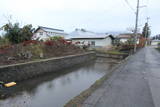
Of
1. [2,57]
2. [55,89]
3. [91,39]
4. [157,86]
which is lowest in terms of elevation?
[55,89]

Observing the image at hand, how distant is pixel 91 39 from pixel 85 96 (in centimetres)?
2337

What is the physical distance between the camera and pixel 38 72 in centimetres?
776

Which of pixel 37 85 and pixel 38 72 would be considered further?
pixel 38 72

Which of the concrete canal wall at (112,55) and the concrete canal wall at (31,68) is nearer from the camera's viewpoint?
the concrete canal wall at (31,68)

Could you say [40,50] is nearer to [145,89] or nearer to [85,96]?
[85,96]

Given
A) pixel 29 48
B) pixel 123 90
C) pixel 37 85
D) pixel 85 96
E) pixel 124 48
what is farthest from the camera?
pixel 124 48

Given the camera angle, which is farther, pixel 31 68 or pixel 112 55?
pixel 112 55

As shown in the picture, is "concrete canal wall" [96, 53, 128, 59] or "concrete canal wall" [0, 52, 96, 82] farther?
"concrete canal wall" [96, 53, 128, 59]

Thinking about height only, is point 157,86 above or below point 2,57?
below

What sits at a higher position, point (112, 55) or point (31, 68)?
point (31, 68)

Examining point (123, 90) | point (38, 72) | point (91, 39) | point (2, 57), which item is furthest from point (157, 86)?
point (91, 39)

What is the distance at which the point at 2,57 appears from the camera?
730 cm

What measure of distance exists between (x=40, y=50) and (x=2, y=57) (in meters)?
3.35

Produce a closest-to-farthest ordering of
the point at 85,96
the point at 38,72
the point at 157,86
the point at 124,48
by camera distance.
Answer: the point at 85,96, the point at 157,86, the point at 38,72, the point at 124,48
